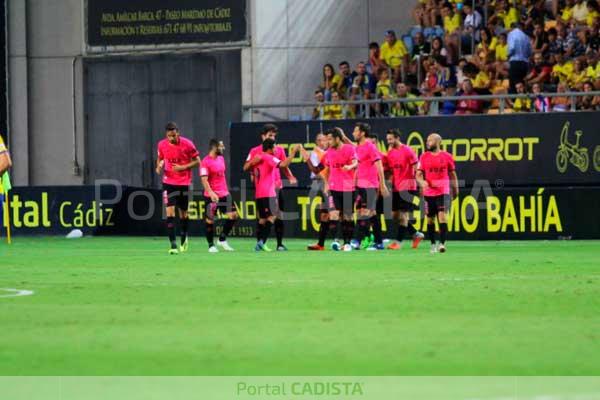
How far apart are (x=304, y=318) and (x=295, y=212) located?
2106 centimetres

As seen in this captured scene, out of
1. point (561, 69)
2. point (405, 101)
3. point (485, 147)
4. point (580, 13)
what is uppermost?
point (580, 13)

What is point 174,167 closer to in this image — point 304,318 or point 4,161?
point 4,161

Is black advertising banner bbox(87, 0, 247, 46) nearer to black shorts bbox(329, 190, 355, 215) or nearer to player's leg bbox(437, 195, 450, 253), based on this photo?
black shorts bbox(329, 190, 355, 215)

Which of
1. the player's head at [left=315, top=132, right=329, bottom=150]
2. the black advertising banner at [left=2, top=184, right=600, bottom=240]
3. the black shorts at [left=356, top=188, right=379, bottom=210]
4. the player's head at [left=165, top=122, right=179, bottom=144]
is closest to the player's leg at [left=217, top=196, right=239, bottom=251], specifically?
the player's head at [left=165, top=122, right=179, bottom=144]

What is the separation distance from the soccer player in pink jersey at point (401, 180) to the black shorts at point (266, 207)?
2528mm

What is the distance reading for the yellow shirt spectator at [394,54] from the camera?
33.5 meters

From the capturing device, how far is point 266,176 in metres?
24.9

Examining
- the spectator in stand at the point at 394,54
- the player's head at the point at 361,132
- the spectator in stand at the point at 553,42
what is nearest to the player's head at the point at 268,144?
the player's head at the point at 361,132

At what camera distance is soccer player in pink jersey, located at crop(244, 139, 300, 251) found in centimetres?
2472

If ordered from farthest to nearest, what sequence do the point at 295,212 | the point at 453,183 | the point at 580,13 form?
the point at 295,212
the point at 580,13
the point at 453,183

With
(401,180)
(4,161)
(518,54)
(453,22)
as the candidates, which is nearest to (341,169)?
(401,180)

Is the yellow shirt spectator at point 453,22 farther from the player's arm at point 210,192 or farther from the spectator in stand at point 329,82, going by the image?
the player's arm at point 210,192

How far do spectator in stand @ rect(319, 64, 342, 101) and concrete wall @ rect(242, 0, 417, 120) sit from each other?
2.40 m
